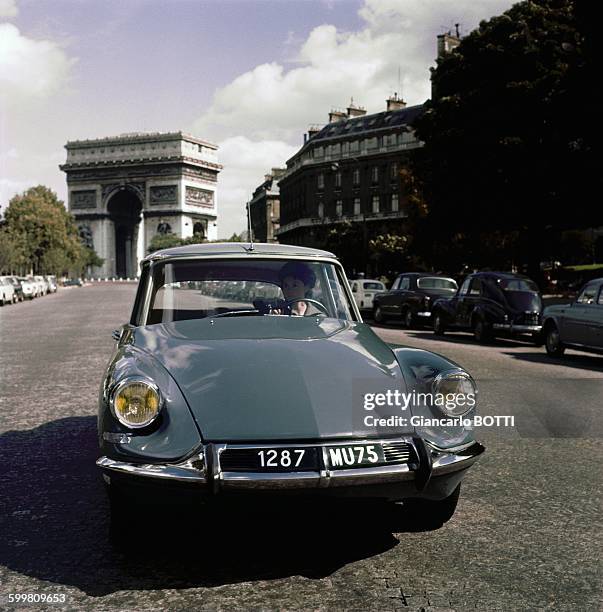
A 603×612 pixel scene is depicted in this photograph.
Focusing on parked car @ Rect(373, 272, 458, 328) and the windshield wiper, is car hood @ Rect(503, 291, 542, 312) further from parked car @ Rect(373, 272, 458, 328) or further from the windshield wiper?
the windshield wiper

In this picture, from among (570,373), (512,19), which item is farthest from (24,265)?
(570,373)

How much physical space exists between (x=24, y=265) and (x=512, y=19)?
72100mm

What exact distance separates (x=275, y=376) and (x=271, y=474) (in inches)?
22.3

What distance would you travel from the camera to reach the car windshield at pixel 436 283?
23.9 meters

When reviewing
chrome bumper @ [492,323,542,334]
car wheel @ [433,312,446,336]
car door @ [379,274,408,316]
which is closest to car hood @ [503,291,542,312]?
chrome bumper @ [492,323,542,334]

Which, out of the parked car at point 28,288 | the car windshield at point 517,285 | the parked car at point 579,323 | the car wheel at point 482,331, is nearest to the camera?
the parked car at point 579,323

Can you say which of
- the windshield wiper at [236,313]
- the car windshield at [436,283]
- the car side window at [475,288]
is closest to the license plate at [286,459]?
the windshield wiper at [236,313]

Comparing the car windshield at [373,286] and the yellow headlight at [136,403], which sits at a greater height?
the yellow headlight at [136,403]

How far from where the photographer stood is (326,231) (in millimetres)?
97062

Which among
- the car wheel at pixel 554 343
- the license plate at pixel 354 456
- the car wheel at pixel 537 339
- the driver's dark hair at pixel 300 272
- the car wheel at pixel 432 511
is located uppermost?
the driver's dark hair at pixel 300 272

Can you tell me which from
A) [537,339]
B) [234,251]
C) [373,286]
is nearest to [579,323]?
[537,339]

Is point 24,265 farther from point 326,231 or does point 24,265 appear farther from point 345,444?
point 345,444

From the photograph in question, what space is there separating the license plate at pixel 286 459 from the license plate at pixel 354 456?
0.08 meters

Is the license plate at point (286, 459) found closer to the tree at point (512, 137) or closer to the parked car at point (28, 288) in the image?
the tree at point (512, 137)
